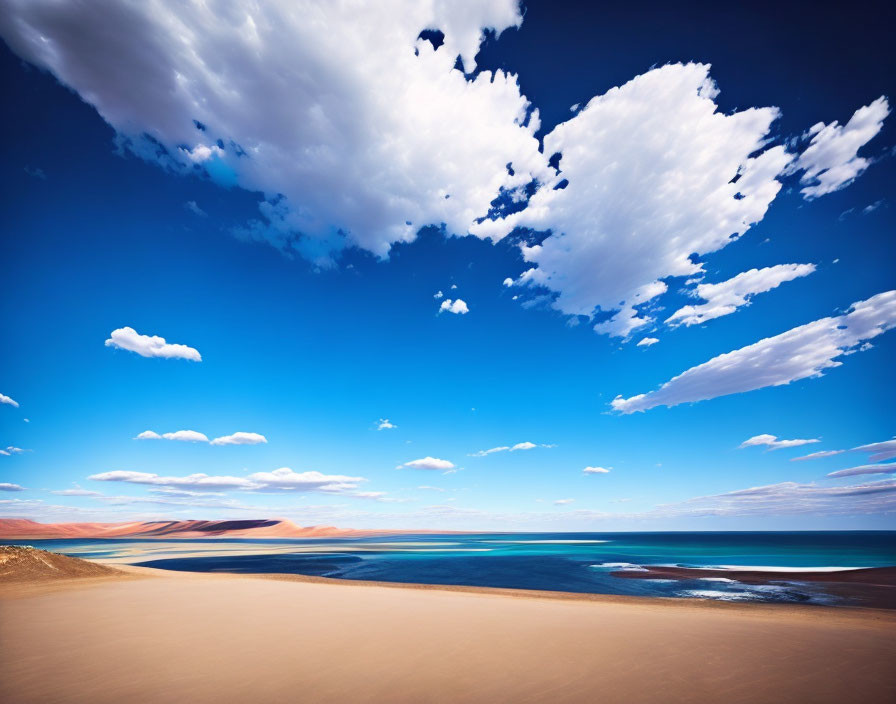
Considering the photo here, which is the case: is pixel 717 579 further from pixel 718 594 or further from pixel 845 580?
pixel 718 594

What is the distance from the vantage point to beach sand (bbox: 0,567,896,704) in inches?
274

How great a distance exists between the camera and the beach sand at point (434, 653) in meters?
6.95

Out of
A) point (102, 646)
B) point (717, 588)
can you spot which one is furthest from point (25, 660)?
point (717, 588)

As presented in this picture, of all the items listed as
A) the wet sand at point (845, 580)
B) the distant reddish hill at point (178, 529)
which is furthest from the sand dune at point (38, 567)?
the distant reddish hill at point (178, 529)

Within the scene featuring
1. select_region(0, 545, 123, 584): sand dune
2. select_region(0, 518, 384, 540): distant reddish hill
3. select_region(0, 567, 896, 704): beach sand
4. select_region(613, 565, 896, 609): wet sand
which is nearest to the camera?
select_region(0, 567, 896, 704): beach sand

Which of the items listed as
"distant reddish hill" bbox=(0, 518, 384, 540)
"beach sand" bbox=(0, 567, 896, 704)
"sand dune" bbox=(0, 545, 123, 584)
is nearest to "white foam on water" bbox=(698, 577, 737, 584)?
"beach sand" bbox=(0, 567, 896, 704)

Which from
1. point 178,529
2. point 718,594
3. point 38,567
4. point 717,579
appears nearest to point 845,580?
point 717,579

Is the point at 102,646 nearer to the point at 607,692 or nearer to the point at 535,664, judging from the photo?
the point at 535,664

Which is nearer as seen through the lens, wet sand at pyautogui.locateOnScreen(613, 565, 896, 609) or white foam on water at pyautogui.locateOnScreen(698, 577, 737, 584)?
wet sand at pyautogui.locateOnScreen(613, 565, 896, 609)

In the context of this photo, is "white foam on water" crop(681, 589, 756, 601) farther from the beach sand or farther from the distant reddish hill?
the distant reddish hill

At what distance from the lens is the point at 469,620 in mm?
12445

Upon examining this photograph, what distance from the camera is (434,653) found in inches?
355

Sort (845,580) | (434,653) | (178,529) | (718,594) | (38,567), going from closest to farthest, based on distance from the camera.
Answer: (434,653), (718,594), (38,567), (845,580), (178,529)

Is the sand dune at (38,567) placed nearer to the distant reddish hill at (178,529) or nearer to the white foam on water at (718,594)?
the white foam on water at (718,594)
